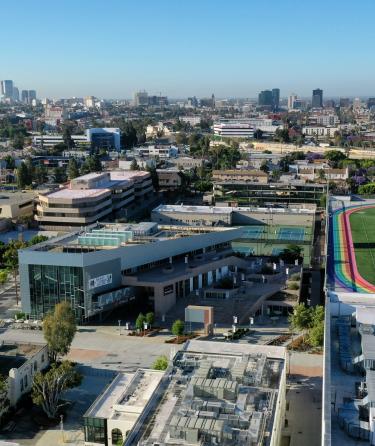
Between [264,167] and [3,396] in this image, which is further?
[264,167]

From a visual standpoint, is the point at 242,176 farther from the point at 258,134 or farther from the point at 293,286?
the point at 258,134

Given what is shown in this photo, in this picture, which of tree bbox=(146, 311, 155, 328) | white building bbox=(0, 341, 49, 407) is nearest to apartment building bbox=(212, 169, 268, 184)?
tree bbox=(146, 311, 155, 328)

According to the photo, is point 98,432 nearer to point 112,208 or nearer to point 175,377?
point 175,377

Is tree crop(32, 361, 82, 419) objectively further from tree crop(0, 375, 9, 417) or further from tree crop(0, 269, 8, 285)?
tree crop(0, 269, 8, 285)

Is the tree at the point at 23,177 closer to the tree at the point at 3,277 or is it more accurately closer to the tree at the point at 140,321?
the tree at the point at 3,277

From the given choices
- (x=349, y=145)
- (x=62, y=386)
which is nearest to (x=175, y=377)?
(x=62, y=386)

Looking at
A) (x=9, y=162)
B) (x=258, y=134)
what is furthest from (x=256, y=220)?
(x=258, y=134)

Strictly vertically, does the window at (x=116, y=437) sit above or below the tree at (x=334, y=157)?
below

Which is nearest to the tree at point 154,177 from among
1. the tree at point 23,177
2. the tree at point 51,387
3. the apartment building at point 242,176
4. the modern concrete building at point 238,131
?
the apartment building at point 242,176
